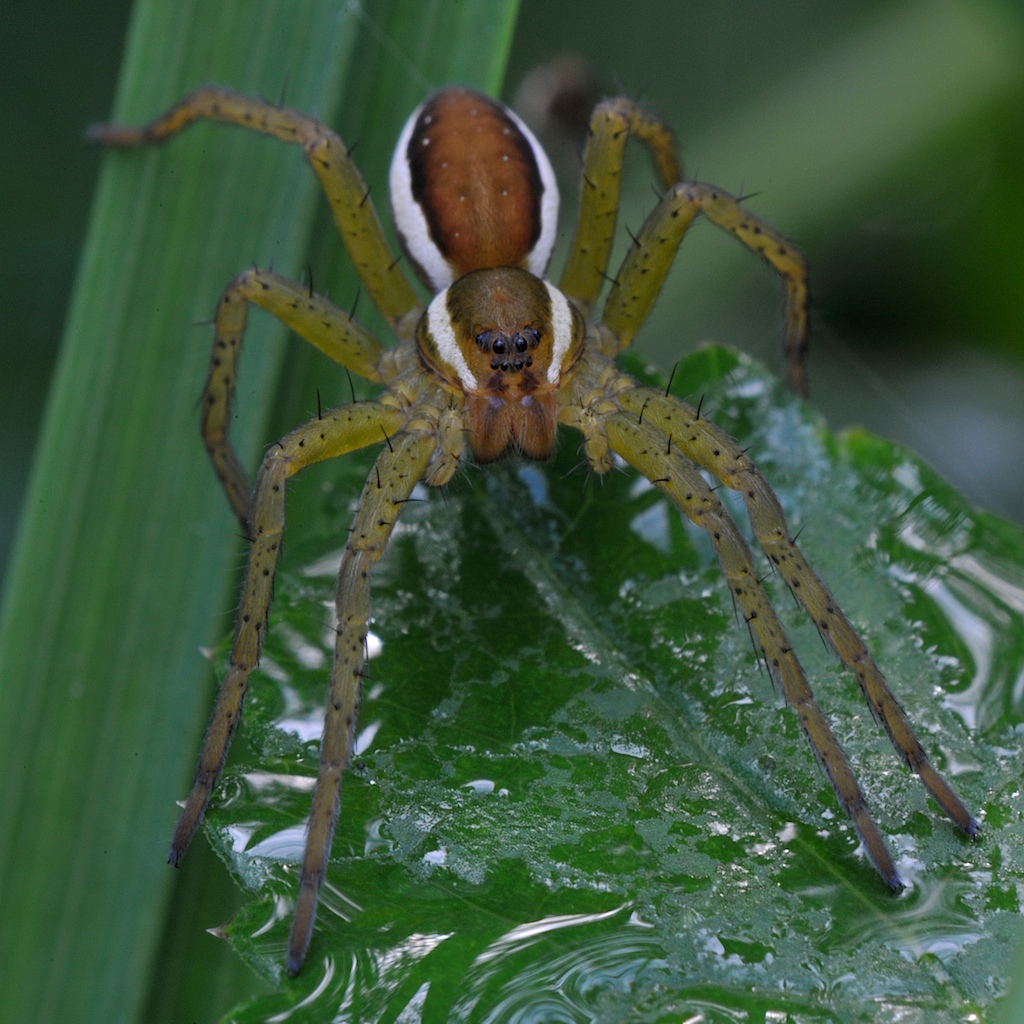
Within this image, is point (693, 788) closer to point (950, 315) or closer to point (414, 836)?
point (414, 836)

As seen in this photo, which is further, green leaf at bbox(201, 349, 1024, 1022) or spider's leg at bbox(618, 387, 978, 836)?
spider's leg at bbox(618, 387, 978, 836)

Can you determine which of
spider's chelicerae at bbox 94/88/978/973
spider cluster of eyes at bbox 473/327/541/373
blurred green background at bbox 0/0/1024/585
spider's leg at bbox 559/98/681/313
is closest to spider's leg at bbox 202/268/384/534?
spider's chelicerae at bbox 94/88/978/973

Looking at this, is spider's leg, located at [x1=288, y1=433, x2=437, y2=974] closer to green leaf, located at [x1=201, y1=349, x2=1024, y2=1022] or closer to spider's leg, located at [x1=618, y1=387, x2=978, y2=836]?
green leaf, located at [x1=201, y1=349, x2=1024, y2=1022]

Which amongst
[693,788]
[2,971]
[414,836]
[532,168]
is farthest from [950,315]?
[2,971]

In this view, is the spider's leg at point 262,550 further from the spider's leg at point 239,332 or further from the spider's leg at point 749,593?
the spider's leg at point 749,593

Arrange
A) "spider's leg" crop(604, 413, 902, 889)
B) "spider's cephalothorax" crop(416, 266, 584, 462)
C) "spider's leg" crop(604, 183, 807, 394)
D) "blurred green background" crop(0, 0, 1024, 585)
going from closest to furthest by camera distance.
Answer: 1. "spider's leg" crop(604, 413, 902, 889)
2. "spider's cephalothorax" crop(416, 266, 584, 462)
3. "spider's leg" crop(604, 183, 807, 394)
4. "blurred green background" crop(0, 0, 1024, 585)

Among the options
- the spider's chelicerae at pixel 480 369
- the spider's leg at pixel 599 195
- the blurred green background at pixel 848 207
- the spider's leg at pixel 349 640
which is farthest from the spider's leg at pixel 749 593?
the blurred green background at pixel 848 207

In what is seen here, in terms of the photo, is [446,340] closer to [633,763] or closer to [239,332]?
[239,332]
